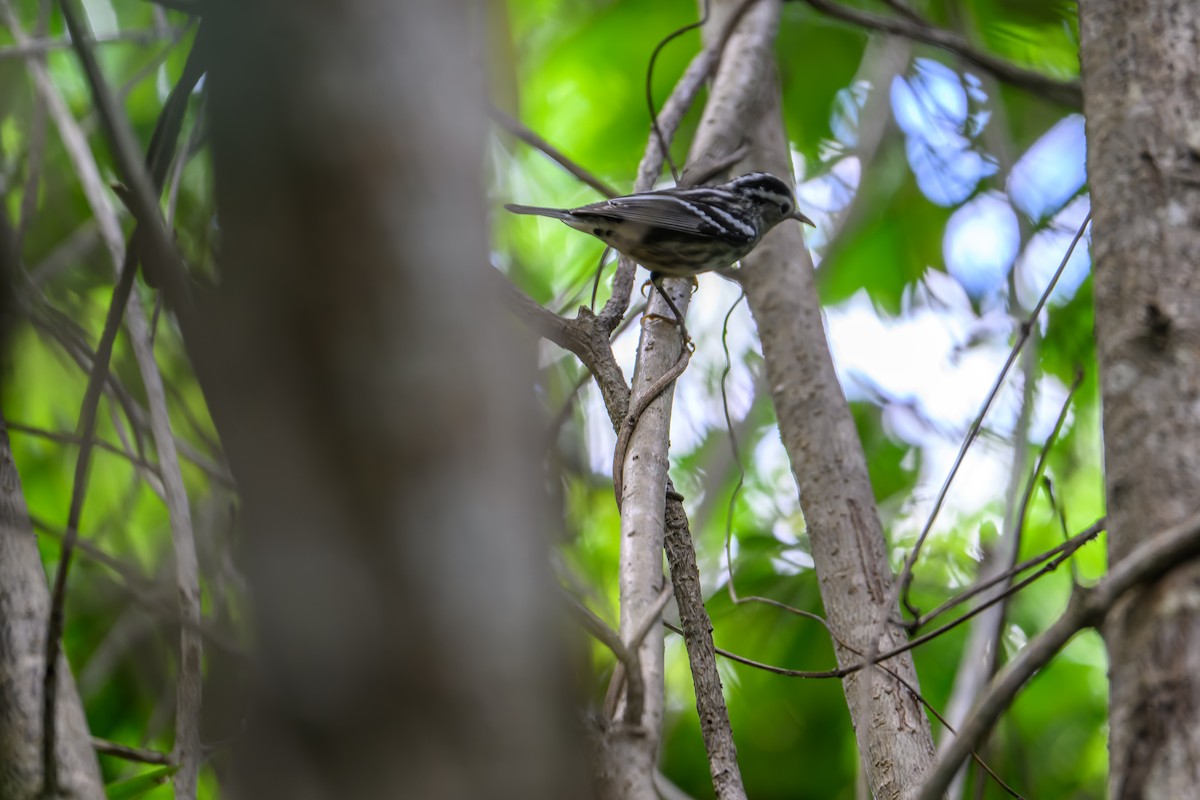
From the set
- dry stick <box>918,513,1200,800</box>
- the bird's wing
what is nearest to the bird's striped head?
the bird's wing

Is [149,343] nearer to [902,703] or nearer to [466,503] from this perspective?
[466,503]

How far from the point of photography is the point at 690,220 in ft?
13.5

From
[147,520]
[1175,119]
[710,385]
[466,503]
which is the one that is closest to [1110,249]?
[1175,119]

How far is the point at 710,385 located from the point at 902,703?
323cm

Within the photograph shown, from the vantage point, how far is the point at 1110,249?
1637 millimetres

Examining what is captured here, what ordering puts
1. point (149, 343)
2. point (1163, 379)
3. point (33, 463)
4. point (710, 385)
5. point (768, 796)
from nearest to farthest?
point (1163, 379)
point (149, 343)
point (33, 463)
point (768, 796)
point (710, 385)

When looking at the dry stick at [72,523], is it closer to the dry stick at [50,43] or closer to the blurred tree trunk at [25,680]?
the blurred tree trunk at [25,680]

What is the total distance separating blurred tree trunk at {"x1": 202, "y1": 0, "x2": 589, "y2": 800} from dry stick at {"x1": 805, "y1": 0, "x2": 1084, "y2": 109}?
3.17 m

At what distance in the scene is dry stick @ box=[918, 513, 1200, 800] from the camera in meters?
1.32

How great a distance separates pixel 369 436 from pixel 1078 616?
1007 mm

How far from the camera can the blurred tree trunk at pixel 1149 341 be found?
132 cm

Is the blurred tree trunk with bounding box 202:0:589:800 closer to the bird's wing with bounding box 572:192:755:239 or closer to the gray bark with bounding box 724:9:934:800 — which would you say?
the gray bark with bounding box 724:9:934:800

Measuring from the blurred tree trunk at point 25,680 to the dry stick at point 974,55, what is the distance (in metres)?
3.18

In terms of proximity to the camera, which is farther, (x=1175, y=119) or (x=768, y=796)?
(x=768, y=796)
